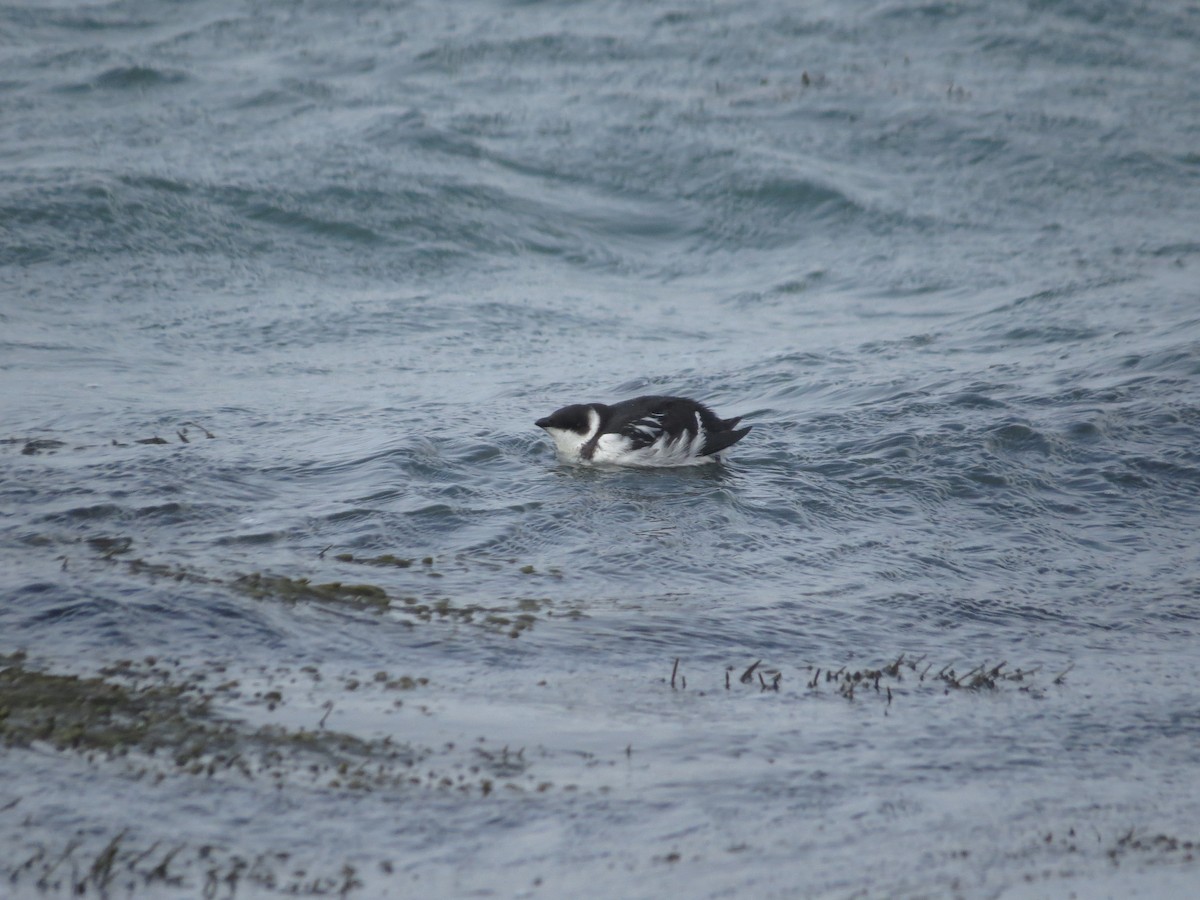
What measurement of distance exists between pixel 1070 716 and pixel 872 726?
812mm

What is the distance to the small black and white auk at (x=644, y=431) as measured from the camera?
848cm

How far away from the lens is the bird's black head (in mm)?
8516

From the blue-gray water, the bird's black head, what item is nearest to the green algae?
the blue-gray water

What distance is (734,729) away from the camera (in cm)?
498

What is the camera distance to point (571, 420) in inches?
335

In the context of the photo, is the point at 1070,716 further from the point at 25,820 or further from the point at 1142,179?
the point at 1142,179

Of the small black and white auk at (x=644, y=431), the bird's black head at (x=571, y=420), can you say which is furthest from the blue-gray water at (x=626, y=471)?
the bird's black head at (x=571, y=420)

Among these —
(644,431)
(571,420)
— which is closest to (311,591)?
(571,420)

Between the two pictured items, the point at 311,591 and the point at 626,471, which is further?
the point at 626,471

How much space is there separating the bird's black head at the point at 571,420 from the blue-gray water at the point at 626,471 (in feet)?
1.08

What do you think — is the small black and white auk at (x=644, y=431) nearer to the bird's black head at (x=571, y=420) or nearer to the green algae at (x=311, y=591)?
the bird's black head at (x=571, y=420)

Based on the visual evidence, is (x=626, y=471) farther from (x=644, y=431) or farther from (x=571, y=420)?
(x=571, y=420)

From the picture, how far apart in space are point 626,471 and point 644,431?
1.17 feet

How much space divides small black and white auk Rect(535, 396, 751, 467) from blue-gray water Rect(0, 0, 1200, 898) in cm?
19
